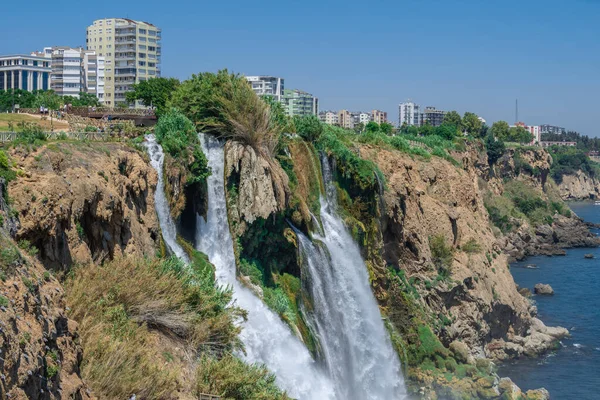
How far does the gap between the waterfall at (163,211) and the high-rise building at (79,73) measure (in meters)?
96.9

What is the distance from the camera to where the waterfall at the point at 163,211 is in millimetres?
25156

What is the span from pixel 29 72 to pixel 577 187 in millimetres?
104027

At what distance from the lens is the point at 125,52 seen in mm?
117500

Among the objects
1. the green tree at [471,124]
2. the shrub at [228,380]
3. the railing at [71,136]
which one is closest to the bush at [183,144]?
the railing at [71,136]

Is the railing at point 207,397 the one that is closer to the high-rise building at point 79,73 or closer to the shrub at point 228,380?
the shrub at point 228,380

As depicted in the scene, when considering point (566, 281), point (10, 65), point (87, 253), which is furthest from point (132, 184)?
point (10, 65)

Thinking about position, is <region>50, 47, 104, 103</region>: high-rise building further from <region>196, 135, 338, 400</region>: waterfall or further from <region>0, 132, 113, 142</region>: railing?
<region>0, 132, 113, 142</region>: railing

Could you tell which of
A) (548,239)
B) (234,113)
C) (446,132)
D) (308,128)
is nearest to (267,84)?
(548,239)

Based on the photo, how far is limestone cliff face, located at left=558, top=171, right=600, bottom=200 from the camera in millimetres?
154000

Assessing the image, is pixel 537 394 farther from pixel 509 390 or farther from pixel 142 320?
pixel 142 320

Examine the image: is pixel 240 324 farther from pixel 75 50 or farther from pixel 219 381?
pixel 75 50

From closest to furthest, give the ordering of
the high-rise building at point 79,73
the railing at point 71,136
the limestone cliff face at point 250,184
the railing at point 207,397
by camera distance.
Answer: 1. the railing at point 207,397
2. the railing at point 71,136
3. the limestone cliff face at point 250,184
4. the high-rise building at point 79,73

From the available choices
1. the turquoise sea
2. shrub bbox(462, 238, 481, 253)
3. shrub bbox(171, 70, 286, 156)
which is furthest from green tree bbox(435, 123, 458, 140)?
shrub bbox(171, 70, 286, 156)

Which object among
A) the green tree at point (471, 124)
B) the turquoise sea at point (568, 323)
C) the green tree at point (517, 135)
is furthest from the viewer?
the green tree at point (517, 135)
